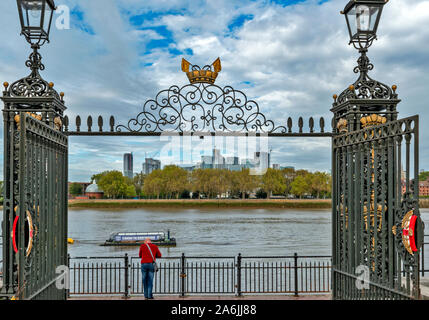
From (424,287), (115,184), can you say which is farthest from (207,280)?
(115,184)

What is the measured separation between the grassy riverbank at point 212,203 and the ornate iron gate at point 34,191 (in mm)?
80861

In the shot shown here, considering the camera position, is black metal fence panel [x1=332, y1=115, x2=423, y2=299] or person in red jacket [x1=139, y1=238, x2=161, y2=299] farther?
person in red jacket [x1=139, y1=238, x2=161, y2=299]

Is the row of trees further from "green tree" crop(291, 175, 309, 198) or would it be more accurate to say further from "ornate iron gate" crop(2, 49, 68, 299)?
"ornate iron gate" crop(2, 49, 68, 299)

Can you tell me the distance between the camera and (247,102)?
823 cm

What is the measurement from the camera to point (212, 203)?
9038 cm

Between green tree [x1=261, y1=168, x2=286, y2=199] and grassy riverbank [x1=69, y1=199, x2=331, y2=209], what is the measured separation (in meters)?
2.71

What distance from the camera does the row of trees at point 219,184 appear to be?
88.9 meters

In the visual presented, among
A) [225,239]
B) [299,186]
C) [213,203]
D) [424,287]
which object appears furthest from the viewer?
[299,186]

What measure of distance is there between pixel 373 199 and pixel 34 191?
5393 millimetres

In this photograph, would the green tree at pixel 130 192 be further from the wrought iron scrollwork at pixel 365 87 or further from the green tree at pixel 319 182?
the wrought iron scrollwork at pixel 365 87

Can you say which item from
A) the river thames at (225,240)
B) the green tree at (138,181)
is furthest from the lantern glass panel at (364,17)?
the green tree at (138,181)

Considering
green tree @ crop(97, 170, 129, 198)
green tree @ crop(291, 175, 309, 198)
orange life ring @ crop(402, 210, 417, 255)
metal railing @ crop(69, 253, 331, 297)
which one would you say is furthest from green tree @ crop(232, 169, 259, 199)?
orange life ring @ crop(402, 210, 417, 255)

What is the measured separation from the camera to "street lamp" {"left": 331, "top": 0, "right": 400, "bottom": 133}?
7324mm

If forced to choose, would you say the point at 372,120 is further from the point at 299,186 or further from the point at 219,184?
the point at 299,186
